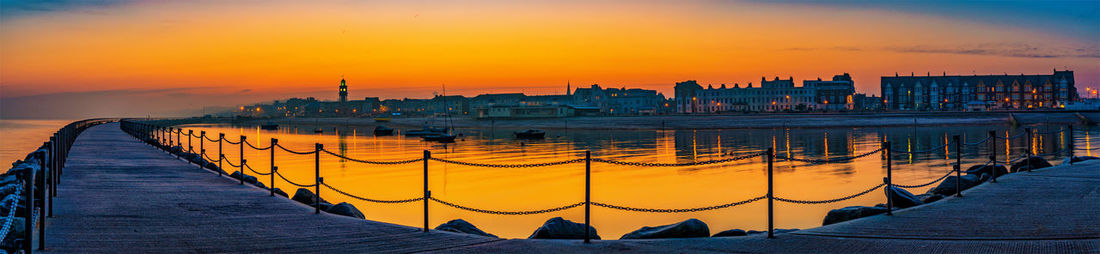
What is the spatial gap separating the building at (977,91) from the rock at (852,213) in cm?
15903

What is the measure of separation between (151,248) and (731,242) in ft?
20.8

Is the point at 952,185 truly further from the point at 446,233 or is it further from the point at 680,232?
the point at 446,233

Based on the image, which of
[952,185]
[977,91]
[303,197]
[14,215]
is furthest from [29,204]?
[977,91]

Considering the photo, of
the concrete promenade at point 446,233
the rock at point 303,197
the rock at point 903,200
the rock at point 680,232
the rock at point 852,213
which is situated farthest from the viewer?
the rock at point 303,197

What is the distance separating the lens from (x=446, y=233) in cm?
948

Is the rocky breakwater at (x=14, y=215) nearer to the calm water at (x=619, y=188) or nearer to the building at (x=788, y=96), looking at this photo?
the calm water at (x=619, y=188)

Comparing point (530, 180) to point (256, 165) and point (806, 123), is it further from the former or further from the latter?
point (806, 123)

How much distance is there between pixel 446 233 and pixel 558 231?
195cm

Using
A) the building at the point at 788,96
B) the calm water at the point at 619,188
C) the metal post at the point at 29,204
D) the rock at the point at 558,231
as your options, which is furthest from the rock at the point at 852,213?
the building at the point at 788,96

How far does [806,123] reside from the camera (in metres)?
96.4

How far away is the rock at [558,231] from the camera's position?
10.6 metres

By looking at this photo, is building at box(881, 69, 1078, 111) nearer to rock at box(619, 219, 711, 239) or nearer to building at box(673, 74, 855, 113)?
building at box(673, 74, 855, 113)

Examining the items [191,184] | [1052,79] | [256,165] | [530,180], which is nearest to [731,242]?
[191,184]

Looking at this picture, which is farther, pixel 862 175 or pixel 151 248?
pixel 862 175
